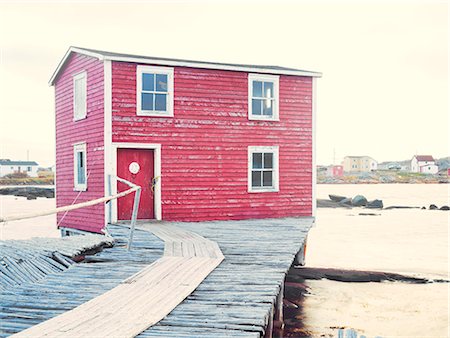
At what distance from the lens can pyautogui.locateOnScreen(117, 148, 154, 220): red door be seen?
15.8 metres

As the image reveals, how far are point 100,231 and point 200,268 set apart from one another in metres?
Answer: 8.57

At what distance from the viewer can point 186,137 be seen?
1636 cm

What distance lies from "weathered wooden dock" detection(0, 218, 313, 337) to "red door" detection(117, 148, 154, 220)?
379 cm

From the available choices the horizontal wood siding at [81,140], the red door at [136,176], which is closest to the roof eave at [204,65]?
the horizontal wood siding at [81,140]

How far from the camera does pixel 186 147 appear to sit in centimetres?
1636

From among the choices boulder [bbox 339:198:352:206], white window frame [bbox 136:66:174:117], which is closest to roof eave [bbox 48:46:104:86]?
white window frame [bbox 136:66:174:117]

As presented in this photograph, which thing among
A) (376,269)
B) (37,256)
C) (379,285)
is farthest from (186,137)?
(376,269)

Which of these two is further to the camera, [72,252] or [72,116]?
[72,116]

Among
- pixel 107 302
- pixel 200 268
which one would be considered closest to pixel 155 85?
pixel 200 268

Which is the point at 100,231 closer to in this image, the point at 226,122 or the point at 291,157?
the point at 226,122

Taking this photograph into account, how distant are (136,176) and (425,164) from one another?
462 ft

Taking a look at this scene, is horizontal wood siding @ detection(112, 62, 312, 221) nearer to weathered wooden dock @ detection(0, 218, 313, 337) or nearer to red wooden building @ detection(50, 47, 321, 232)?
red wooden building @ detection(50, 47, 321, 232)

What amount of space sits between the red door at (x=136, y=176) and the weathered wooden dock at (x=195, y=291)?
3.79m

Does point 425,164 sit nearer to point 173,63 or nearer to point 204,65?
point 204,65
